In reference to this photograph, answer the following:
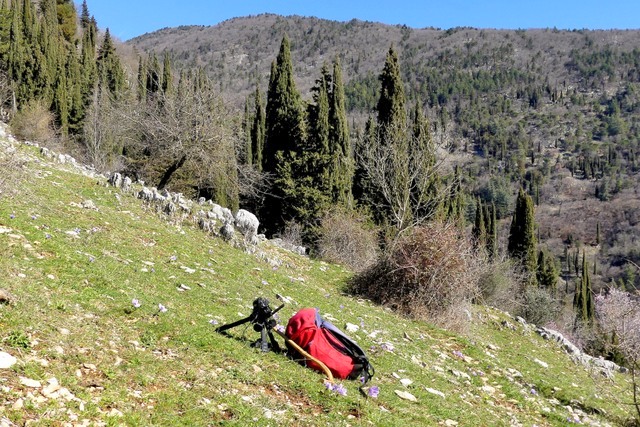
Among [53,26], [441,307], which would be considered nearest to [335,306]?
[441,307]

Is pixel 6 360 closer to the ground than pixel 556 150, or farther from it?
closer to the ground

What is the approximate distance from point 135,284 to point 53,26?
56.0 meters

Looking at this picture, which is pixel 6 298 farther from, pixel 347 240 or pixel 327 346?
pixel 347 240

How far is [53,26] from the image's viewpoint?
51719mm

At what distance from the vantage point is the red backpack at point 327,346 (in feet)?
18.1

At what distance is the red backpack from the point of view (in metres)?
5.51

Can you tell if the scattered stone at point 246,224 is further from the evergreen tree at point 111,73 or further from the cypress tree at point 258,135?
the evergreen tree at point 111,73

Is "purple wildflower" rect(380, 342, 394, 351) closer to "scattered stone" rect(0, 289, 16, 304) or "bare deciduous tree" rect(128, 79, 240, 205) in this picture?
"scattered stone" rect(0, 289, 16, 304)

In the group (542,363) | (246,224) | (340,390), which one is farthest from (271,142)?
(340,390)

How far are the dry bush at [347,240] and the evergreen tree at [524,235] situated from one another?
22.1 meters

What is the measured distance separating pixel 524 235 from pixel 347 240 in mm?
25702

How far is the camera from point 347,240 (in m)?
21.4

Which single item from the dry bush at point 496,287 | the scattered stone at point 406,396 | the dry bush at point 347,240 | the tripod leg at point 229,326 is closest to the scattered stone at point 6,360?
the tripod leg at point 229,326

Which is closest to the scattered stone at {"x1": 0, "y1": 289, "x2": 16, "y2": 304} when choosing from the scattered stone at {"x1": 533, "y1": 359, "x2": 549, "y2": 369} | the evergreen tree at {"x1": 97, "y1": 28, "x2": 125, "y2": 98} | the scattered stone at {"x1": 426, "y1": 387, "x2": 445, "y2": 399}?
the scattered stone at {"x1": 426, "y1": 387, "x2": 445, "y2": 399}
